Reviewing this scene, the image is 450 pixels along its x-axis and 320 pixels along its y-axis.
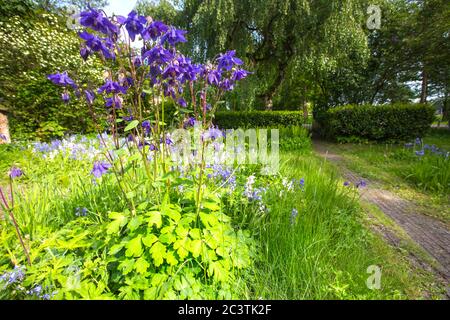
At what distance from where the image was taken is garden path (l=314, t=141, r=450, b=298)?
2.14m

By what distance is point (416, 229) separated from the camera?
2770 millimetres

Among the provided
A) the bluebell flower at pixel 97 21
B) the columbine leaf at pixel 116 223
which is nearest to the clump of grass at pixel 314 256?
the columbine leaf at pixel 116 223

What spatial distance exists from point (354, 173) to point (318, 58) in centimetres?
505

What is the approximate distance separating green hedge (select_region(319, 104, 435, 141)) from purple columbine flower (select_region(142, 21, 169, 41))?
878 cm

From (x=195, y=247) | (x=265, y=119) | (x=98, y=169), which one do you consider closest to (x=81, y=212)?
(x=98, y=169)

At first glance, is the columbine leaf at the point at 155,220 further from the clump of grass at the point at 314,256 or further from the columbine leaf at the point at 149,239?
the clump of grass at the point at 314,256

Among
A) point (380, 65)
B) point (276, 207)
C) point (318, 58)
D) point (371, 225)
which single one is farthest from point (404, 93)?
point (276, 207)

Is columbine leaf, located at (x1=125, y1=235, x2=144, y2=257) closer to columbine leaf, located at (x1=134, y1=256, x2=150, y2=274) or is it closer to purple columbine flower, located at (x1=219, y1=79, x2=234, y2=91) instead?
columbine leaf, located at (x1=134, y1=256, x2=150, y2=274)

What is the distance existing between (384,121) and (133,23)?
31.0ft

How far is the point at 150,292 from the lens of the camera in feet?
4.35

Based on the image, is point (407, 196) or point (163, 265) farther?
point (407, 196)

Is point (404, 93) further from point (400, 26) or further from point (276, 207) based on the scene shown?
point (276, 207)

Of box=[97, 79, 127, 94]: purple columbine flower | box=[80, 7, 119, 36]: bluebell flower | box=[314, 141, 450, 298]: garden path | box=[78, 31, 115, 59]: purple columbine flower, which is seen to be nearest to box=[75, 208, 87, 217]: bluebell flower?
box=[97, 79, 127, 94]: purple columbine flower
